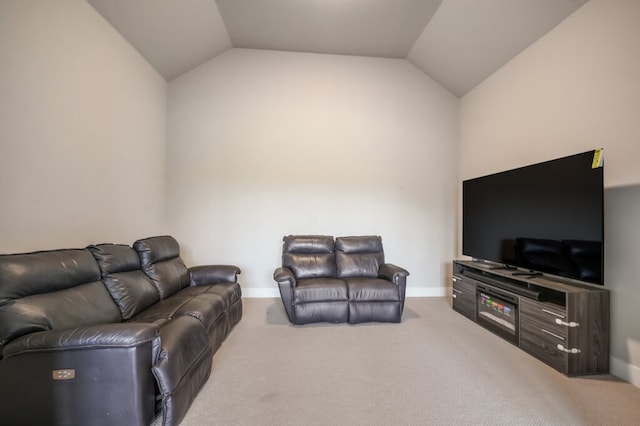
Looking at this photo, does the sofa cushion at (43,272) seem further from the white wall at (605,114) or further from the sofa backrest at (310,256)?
the white wall at (605,114)

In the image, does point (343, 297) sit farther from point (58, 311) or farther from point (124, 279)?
point (58, 311)

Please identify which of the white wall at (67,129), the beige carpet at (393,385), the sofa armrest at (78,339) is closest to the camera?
the sofa armrest at (78,339)

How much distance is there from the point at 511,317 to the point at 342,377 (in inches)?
71.8

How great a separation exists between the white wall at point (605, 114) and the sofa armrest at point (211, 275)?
355cm

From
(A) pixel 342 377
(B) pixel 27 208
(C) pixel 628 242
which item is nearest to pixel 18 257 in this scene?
Answer: (B) pixel 27 208

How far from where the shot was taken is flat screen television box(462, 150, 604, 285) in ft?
6.56

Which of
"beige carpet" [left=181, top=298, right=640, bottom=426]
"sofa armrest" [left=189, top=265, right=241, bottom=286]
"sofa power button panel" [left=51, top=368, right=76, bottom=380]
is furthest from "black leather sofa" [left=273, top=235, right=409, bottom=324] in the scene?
"sofa power button panel" [left=51, top=368, right=76, bottom=380]

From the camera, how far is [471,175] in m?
3.95

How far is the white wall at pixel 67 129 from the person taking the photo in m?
1.78

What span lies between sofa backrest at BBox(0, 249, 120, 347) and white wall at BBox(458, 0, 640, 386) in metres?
3.84

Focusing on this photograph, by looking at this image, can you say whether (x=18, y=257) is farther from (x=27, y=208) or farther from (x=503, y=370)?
(x=503, y=370)

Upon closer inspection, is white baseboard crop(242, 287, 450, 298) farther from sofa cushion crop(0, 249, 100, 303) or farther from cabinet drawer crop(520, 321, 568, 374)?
sofa cushion crop(0, 249, 100, 303)

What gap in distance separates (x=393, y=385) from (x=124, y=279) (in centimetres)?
225

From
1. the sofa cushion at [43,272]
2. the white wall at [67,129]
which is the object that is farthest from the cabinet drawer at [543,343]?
the white wall at [67,129]
